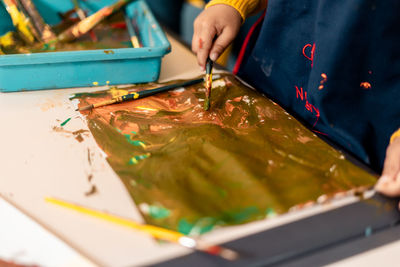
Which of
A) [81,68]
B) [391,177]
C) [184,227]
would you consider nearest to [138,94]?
[81,68]

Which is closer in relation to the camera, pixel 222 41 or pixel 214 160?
pixel 214 160

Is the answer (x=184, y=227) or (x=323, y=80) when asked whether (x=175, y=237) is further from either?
(x=323, y=80)

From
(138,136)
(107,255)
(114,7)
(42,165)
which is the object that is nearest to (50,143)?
(42,165)

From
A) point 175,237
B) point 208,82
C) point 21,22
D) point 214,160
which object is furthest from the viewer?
point 21,22

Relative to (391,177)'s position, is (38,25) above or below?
above

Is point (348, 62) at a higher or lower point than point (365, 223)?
higher

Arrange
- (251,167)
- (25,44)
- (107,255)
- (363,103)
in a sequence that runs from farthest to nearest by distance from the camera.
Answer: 1. (25,44)
2. (363,103)
3. (251,167)
4. (107,255)

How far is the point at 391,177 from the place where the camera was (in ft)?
1.64

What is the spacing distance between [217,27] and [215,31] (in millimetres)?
12

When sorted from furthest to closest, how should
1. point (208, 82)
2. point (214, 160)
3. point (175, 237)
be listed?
point (208, 82)
point (214, 160)
point (175, 237)

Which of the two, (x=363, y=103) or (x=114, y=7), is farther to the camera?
(x=114, y=7)

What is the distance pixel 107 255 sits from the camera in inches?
16.0

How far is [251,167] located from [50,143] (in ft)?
1.24

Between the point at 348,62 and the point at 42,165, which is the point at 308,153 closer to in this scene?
the point at 348,62
